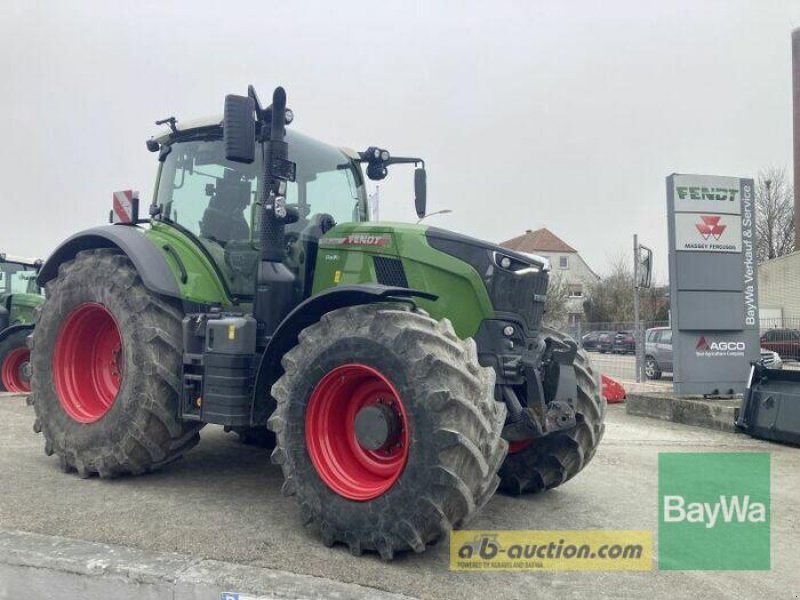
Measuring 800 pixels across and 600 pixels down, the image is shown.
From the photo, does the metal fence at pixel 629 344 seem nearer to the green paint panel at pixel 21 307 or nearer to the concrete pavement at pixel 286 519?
the concrete pavement at pixel 286 519

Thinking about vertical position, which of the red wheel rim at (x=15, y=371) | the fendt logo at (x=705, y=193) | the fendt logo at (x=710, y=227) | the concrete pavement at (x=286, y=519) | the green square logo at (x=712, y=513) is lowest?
the green square logo at (x=712, y=513)

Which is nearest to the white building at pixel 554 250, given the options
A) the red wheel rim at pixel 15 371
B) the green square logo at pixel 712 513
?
the red wheel rim at pixel 15 371

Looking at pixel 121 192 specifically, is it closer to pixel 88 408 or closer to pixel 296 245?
pixel 88 408

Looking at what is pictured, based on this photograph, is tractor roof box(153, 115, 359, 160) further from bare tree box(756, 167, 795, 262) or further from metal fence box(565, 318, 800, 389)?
bare tree box(756, 167, 795, 262)

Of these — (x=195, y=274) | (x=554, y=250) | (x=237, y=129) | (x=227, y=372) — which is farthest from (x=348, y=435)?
(x=554, y=250)

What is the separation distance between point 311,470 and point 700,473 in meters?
3.90

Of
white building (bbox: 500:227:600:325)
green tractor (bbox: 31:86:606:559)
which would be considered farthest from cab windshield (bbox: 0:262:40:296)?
white building (bbox: 500:227:600:325)

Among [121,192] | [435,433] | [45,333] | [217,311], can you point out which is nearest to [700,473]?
[435,433]

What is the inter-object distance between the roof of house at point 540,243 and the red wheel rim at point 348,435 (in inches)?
2265

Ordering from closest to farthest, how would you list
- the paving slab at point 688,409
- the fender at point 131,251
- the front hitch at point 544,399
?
the front hitch at point 544,399 → the fender at point 131,251 → the paving slab at point 688,409

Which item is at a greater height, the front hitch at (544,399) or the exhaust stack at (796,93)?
the exhaust stack at (796,93)

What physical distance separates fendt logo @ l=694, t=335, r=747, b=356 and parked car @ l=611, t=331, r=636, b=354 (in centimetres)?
391

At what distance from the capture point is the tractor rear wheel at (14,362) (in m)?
11.4

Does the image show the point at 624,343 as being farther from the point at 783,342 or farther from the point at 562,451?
the point at 562,451
